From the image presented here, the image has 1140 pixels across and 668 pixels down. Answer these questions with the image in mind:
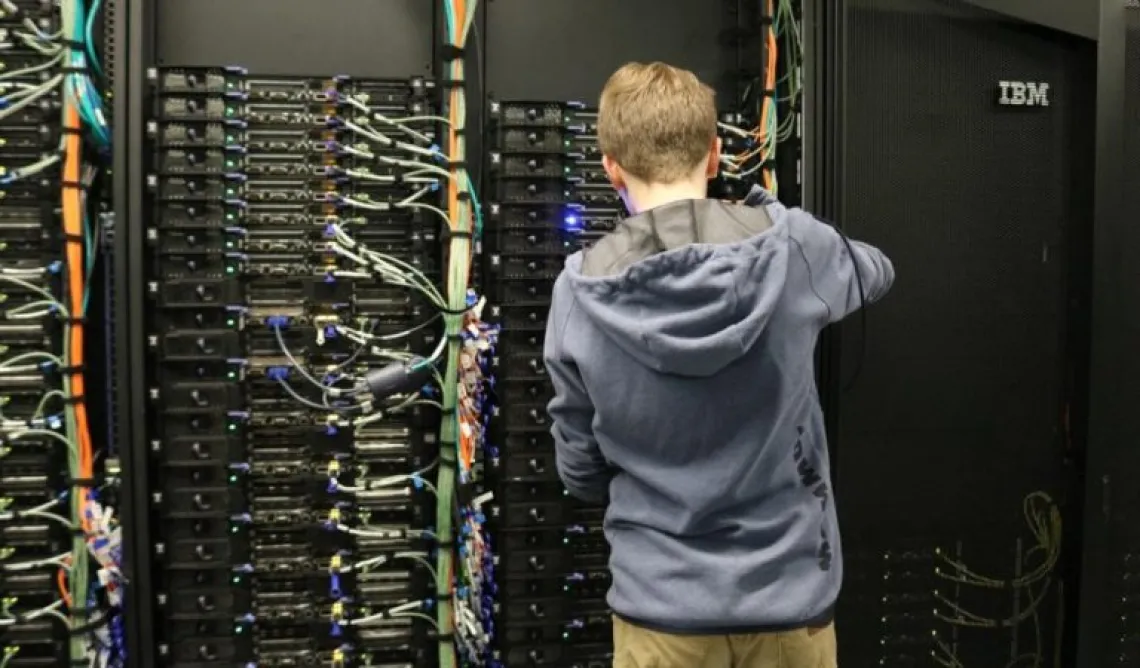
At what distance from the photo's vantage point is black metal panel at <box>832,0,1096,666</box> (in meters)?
1.92

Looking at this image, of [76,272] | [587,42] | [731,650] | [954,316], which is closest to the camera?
[731,650]

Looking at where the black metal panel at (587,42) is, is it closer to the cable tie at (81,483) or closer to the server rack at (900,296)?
the server rack at (900,296)

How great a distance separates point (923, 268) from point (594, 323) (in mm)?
1170

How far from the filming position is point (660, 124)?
3.76 ft

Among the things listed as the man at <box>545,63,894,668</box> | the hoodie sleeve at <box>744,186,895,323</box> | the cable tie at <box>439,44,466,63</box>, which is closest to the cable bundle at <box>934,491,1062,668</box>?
the man at <box>545,63,894,668</box>

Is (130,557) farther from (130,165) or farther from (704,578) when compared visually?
(704,578)

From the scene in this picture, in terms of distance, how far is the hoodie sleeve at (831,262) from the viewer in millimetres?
1143

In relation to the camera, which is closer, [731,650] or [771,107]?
[731,650]

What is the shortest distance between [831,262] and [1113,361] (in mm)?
1233

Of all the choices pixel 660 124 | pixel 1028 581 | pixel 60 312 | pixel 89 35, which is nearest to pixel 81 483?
pixel 60 312

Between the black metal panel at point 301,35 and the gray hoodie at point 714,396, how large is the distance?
4.14 ft

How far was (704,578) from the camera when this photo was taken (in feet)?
3.72

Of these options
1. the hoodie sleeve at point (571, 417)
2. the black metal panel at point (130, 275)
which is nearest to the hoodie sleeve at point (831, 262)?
the hoodie sleeve at point (571, 417)

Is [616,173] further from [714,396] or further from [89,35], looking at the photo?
[89,35]
